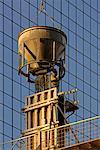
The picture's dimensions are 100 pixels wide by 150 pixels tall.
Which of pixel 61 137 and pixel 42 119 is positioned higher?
pixel 42 119

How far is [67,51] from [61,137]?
67.4 m

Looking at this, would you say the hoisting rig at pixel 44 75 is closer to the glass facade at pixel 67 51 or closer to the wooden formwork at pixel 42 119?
→ the wooden formwork at pixel 42 119

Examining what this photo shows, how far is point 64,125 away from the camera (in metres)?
53.5

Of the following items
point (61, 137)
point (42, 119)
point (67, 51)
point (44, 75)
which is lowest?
point (61, 137)

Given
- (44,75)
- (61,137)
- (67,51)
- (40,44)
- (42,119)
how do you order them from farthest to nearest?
1. (67,51)
2. (44,75)
3. (40,44)
4. (42,119)
5. (61,137)

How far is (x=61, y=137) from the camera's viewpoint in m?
52.9

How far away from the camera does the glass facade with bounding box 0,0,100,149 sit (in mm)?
105000

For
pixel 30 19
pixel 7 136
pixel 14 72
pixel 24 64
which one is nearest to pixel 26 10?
pixel 30 19

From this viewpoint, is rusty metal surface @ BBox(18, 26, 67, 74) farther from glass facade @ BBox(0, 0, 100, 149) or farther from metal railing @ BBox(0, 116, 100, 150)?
glass facade @ BBox(0, 0, 100, 149)

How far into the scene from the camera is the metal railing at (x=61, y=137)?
5194 centimetres

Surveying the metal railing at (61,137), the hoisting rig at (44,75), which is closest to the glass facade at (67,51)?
the hoisting rig at (44,75)

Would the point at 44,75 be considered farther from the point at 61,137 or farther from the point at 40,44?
the point at 61,137

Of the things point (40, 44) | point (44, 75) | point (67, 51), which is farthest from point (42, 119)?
point (67, 51)

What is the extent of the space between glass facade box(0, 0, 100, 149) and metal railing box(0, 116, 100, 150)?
144 feet
